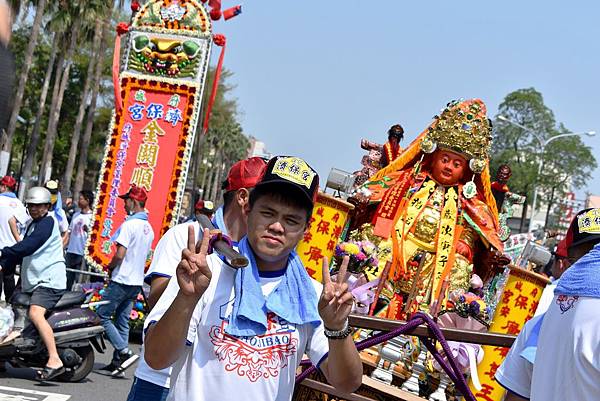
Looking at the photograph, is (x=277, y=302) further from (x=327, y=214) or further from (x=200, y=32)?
(x=200, y=32)

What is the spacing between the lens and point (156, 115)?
1298 cm

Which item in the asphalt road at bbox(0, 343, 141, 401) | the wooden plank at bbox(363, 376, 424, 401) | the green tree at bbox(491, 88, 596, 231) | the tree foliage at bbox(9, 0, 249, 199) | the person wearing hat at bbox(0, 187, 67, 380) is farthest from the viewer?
the green tree at bbox(491, 88, 596, 231)

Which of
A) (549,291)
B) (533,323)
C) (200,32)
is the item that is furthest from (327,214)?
(200,32)

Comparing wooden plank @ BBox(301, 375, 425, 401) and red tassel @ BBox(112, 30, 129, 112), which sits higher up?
red tassel @ BBox(112, 30, 129, 112)

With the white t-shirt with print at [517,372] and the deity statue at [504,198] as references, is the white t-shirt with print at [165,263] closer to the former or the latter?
the white t-shirt with print at [517,372]

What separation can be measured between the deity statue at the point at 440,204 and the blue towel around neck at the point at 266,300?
5089 millimetres

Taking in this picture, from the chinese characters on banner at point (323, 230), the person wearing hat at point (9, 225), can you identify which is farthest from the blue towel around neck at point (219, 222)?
the person wearing hat at point (9, 225)

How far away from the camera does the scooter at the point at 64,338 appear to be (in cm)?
807

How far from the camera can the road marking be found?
7461 millimetres

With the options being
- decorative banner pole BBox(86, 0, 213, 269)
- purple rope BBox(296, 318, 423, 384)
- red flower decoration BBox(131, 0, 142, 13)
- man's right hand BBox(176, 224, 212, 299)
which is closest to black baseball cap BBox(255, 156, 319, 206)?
man's right hand BBox(176, 224, 212, 299)

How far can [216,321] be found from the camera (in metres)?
2.94

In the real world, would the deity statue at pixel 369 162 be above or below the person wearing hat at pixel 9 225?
above

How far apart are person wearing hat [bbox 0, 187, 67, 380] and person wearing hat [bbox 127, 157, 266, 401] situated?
3.96 m

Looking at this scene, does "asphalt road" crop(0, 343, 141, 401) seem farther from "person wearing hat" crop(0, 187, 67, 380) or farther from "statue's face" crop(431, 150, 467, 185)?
"statue's face" crop(431, 150, 467, 185)
